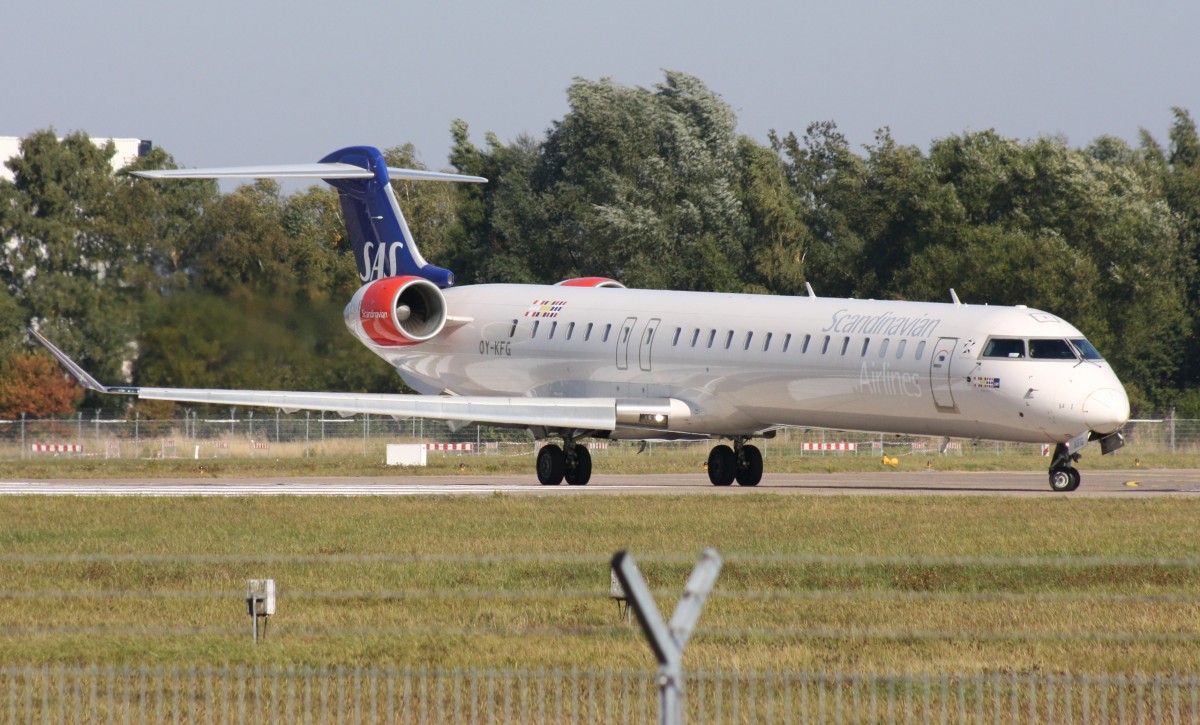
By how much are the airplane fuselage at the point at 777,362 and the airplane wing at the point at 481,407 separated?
62 centimetres

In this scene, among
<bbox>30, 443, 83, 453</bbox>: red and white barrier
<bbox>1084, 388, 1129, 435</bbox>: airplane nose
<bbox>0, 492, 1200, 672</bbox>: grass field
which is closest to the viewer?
<bbox>0, 492, 1200, 672</bbox>: grass field

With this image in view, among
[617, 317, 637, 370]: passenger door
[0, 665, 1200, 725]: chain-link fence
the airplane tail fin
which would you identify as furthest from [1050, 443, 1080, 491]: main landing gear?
[0, 665, 1200, 725]: chain-link fence

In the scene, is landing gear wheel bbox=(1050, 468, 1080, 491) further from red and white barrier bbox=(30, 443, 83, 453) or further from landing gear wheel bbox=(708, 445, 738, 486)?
red and white barrier bbox=(30, 443, 83, 453)

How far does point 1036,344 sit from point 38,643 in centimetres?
1697

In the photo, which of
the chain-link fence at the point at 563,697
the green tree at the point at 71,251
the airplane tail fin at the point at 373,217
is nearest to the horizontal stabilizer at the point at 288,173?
the airplane tail fin at the point at 373,217

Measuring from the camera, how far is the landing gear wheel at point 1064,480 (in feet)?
84.6

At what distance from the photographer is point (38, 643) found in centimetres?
1130

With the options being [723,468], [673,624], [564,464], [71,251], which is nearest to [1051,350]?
[723,468]

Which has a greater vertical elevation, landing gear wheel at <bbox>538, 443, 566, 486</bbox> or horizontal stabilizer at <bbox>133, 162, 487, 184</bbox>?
horizontal stabilizer at <bbox>133, 162, 487, 184</bbox>

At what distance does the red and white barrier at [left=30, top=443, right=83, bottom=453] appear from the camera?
45500 millimetres

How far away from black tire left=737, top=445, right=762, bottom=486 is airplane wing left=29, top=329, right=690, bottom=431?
172cm

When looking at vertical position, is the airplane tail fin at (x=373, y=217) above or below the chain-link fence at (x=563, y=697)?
above

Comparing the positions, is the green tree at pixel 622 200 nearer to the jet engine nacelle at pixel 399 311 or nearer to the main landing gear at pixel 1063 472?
the jet engine nacelle at pixel 399 311

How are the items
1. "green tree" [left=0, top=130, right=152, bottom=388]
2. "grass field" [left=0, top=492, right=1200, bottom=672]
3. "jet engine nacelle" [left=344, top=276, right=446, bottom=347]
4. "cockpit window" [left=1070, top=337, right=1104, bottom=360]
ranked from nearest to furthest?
"grass field" [left=0, top=492, right=1200, bottom=672]
"cockpit window" [left=1070, top=337, right=1104, bottom=360]
"jet engine nacelle" [left=344, top=276, right=446, bottom=347]
"green tree" [left=0, top=130, right=152, bottom=388]
